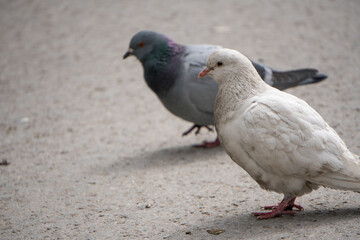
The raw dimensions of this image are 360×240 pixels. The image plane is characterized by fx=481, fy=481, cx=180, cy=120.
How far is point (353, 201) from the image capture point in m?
3.57

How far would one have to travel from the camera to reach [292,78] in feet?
17.4

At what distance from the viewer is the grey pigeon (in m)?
5.04

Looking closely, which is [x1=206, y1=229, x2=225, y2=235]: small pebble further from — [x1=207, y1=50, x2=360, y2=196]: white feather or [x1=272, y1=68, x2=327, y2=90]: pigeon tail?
[x1=272, y1=68, x2=327, y2=90]: pigeon tail

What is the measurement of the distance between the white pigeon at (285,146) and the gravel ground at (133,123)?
11.4 inches

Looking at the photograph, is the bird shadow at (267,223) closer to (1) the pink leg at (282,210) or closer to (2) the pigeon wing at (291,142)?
(1) the pink leg at (282,210)

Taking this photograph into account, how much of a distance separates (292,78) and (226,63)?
1.95m

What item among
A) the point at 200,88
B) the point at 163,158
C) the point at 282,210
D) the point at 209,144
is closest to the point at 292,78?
the point at 200,88

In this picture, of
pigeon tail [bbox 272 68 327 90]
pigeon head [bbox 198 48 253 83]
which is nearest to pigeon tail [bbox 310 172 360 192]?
pigeon head [bbox 198 48 253 83]

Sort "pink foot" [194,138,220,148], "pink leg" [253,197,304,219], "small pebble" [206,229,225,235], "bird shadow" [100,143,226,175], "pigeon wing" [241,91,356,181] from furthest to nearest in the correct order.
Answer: "pink foot" [194,138,220,148] → "bird shadow" [100,143,226,175] → "pink leg" [253,197,304,219] → "small pebble" [206,229,225,235] → "pigeon wing" [241,91,356,181]

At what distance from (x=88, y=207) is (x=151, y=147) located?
1.66m

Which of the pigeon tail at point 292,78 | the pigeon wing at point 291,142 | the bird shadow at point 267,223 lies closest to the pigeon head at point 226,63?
the pigeon wing at point 291,142

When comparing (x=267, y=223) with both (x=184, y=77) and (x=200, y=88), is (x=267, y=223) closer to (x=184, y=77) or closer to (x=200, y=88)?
(x=200, y=88)

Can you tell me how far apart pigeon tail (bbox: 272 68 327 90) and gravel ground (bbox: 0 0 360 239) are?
47cm

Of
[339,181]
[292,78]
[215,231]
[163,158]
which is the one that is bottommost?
[163,158]
